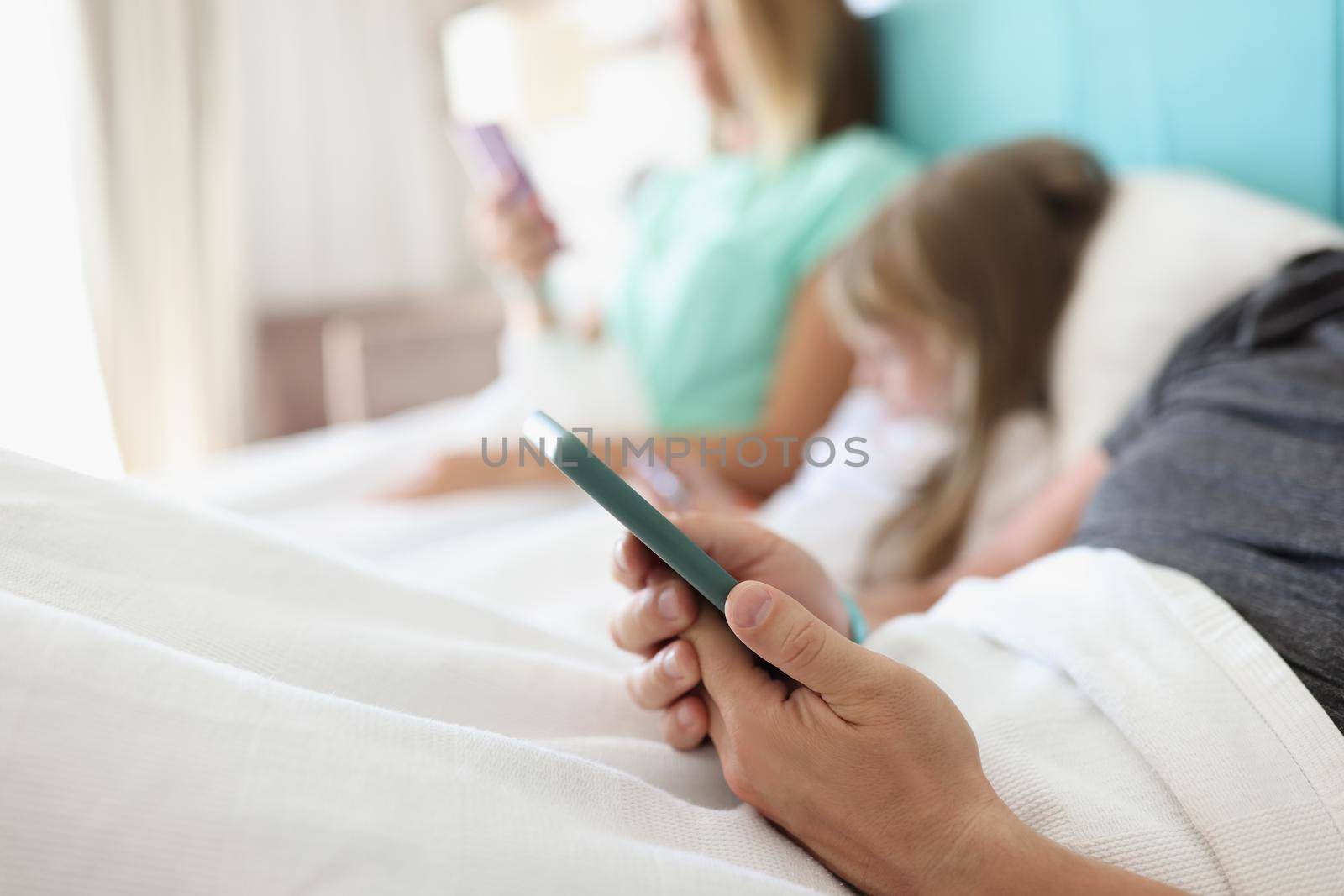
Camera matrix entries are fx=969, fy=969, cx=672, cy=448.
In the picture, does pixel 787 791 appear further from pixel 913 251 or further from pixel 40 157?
pixel 40 157

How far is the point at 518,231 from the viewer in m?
1.50

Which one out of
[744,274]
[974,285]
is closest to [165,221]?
[744,274]

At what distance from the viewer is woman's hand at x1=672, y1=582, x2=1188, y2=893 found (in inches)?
14.4

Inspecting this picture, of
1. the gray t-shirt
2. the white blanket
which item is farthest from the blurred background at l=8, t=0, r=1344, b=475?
the white blanket

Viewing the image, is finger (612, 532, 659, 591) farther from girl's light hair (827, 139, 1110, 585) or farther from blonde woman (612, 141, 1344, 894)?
girl's light hair (827, 139, 1110, 585)

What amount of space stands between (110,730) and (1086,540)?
54cm

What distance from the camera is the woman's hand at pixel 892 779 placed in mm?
365

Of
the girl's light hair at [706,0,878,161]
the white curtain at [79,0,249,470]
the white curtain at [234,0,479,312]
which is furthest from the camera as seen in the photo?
the white curtain at [234,0,479,312]

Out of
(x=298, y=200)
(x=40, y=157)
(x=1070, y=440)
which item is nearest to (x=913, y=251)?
(x=1070, y=440)

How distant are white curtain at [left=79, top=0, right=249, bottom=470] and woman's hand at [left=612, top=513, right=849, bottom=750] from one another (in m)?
1.69

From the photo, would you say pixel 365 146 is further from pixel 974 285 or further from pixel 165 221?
pixel 974 285

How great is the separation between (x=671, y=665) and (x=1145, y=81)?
92cm

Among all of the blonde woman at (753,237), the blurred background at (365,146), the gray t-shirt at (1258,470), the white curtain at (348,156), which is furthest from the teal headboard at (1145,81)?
the white curtain at (348,156)

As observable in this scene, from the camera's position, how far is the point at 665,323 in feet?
4.53
